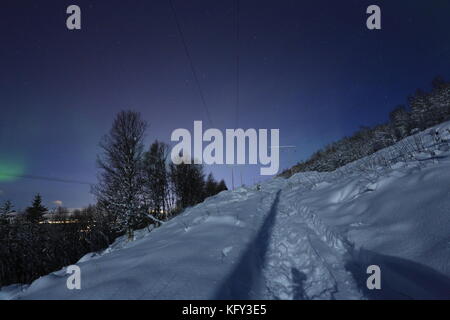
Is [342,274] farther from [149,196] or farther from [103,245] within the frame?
[103,245]

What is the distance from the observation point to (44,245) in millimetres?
9609

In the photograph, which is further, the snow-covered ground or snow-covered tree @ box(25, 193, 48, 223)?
snow-covered tree @ box(25, 193, 48, 223)

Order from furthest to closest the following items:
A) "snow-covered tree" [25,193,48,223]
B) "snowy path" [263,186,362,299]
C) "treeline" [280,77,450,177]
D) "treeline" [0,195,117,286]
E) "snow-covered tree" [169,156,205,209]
→ "snow-covered tree" [25,193,48,223] < "snow-covered tree" [169,156,205,209] < "treeline" [280,77,450,177] < "treeline" [0,195,117,286] < "snowy path" [263,186,362,299]

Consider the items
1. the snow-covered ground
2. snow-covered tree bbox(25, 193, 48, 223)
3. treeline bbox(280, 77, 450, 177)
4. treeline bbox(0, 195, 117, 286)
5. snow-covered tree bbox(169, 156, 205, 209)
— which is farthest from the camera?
snow-covered tree bbox(25, 193, 48, 223)

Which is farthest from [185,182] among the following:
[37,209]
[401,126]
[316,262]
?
[37,209]

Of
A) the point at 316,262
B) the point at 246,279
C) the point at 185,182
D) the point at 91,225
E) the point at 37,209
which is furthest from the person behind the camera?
the point at 37,209

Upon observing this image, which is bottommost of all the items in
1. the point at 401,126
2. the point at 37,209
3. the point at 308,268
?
the point at 37,209

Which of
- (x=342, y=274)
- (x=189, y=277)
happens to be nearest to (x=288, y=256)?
(x=342, y=274)

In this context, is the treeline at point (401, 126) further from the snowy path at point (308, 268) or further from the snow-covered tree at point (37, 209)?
the snow-covered tree at point (37, 209)

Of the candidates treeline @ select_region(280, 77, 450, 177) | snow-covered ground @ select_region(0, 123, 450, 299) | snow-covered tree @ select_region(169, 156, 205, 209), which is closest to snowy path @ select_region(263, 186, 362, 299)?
snow-covered ground @ select_region(0, 123, 450, 299)

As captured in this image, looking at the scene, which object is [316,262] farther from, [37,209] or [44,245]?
[37,209]

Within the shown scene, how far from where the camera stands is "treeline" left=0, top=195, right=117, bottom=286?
25.1 ft

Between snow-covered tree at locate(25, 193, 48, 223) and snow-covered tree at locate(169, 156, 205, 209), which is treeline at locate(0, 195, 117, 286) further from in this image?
snow-covered tree at locate(25, 193, 48, 223)
